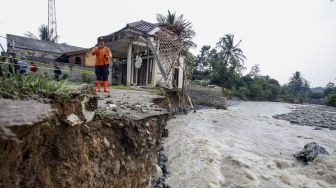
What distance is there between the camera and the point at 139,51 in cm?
1738

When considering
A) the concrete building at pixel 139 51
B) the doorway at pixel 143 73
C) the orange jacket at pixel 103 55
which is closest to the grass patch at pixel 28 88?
the orange jacket at pixel 103 55

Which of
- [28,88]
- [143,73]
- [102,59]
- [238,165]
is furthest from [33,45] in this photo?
[28,88]

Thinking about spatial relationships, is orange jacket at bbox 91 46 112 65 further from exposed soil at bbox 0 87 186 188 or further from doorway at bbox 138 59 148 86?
doorway at bbox 138 59 148 86

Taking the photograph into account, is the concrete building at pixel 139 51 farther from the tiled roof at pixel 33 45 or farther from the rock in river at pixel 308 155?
the tiled roof at pixel 33 45

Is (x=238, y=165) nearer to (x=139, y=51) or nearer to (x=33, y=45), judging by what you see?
(x=139, y=51)

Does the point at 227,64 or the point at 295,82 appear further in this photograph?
the point at 295,82

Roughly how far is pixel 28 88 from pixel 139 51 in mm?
15070

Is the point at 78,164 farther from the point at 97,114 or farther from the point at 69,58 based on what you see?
the point at 69,58

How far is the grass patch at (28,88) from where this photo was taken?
2451mm

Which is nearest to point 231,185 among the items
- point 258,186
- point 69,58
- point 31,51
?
point 258,186

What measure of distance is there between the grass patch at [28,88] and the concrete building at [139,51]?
10736 millimetres

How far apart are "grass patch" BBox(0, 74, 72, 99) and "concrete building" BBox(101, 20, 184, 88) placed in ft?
35.2

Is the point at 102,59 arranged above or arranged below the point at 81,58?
below

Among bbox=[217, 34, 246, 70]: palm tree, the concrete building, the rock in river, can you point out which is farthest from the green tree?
the rock in river
